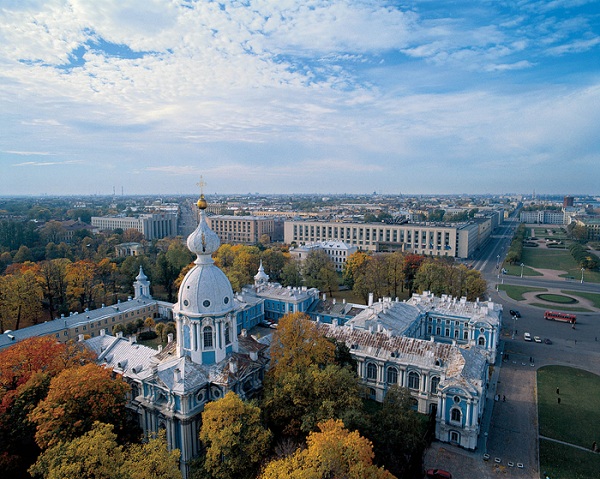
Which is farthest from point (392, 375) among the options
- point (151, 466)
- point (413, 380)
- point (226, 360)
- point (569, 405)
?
point (151, 466)

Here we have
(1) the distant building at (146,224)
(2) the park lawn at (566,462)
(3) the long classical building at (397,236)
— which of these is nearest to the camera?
(2) the park lawn at (566,462)

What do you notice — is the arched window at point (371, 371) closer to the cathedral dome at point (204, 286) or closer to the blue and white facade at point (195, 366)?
the blue and white facade at point (195, 366)

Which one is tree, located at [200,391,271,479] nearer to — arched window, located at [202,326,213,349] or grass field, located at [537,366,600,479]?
arched window, located at [202,326,213,349]

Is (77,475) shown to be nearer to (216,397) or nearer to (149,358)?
(216,397)

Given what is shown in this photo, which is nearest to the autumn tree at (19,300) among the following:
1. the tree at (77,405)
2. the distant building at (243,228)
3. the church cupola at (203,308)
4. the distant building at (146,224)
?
the tree at (77,405)

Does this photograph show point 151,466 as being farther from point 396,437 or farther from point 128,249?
point 128,249

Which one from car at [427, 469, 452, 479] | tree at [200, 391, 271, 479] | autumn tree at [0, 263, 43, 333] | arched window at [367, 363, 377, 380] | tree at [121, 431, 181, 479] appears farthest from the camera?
autumn tree at [0, 263, 43, 333]

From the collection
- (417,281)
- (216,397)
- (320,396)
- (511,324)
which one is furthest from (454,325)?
(216,397)

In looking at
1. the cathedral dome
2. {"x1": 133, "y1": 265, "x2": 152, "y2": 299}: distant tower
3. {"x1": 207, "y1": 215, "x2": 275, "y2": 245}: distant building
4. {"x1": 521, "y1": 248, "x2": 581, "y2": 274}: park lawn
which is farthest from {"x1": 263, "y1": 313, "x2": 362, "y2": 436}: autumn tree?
{"x1": 207, "y1": 215, "x2": 275, "y2": 245}: distant building
